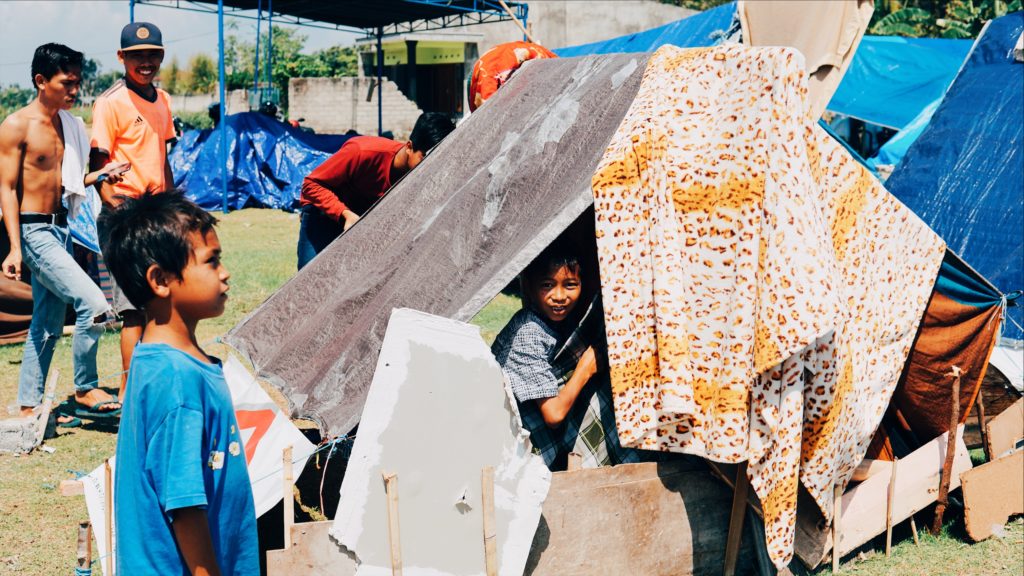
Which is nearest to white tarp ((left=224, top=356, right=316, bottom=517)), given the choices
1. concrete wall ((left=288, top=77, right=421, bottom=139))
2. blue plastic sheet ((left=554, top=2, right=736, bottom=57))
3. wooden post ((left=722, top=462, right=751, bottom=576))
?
wooden post ((left=722, top=462, right=751, bottom=576))

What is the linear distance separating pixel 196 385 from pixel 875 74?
13.8 meters

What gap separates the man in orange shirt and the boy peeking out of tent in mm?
2866

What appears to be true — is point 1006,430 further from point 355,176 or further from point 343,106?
point 343,106

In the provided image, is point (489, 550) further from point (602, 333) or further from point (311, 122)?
point (311, 122)

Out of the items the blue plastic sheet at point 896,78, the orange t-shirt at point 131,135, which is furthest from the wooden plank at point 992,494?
the blue plastic sheet at point 896,78

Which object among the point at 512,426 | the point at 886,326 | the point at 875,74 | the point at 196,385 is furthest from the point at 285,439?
the point at 875,74

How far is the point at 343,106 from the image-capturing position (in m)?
23.3

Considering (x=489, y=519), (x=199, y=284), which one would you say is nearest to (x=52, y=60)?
(x=199, y=284)

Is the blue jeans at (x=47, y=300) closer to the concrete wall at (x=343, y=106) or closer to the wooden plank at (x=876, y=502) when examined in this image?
the wooden plank at (x=876, y=502)

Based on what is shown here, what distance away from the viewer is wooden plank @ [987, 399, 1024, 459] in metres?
4.58

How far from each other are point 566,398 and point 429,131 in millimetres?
1926

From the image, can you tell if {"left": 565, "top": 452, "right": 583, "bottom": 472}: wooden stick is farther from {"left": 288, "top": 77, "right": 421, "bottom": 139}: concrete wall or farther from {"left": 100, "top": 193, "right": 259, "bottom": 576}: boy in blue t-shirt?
{"left": 288, "top": 77, "right": 421, "bottom": 139}: concrete wall

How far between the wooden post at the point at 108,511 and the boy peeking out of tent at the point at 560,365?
1.37m

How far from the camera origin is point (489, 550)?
3070mm
